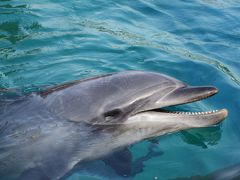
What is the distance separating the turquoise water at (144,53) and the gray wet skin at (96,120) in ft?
1.27

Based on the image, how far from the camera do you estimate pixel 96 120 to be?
22.7 ft

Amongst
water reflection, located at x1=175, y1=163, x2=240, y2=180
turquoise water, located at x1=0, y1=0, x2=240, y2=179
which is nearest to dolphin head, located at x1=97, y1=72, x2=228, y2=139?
turquoise water, located at x1=0, y1=0, x2=240, y2=179

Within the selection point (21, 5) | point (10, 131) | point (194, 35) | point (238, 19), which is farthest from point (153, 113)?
point (238, 19)

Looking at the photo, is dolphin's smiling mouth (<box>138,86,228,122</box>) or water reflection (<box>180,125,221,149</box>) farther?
water reflection (<box>180,125,221,149</box>)

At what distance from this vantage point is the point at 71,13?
1302cm

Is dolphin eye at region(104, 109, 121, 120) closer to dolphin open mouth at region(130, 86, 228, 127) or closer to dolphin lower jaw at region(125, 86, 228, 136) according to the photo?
dolphin lower jaw at region(125, 86, 228, 136)

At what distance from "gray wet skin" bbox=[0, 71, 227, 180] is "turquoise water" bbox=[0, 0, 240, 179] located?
388 mm

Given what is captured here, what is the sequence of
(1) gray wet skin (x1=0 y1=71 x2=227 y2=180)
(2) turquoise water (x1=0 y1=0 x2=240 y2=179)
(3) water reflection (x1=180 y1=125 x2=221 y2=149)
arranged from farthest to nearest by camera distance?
(3) water reflection (x1=180 y1=125 x2=221 y2=149) < (2) turquoise water (x1=0 y1=0 x2=240 y2=179) < (1) gray wet skin (x1=0 y1=71 x2=227 y2=180)

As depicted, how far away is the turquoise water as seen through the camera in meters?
7.35

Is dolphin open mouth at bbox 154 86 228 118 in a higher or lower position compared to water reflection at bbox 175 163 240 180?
higher

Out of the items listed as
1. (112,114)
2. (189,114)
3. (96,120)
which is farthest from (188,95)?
(96,120)

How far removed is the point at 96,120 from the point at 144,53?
14.6 ft

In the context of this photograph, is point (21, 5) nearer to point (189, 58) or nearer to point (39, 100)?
point (189, 58)

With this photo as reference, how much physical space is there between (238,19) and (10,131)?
9.49m
